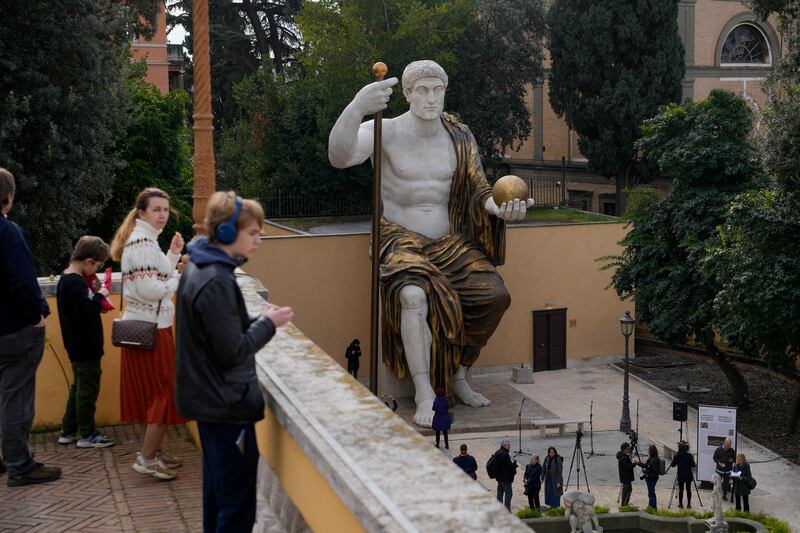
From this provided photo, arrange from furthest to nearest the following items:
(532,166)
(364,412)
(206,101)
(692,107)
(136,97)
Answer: (532,166) < (136,97) < (692,107) < (206,101) < (364,412)

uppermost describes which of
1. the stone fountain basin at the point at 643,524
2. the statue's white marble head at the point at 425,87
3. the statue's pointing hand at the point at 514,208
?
the statue's white marble head at the point at 425,87

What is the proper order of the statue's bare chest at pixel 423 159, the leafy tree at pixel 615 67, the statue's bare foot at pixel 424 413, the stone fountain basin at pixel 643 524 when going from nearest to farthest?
the stone fountain basin at pixel 643 524 < the statue's bare foot at pixel 424 413 < the statue's bare chest at pixel 423 159 < the leafy tree at pixel 615 67

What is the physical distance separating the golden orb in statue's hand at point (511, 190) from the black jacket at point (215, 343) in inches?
447

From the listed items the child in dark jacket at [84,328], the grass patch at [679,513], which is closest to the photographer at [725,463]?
the grass patch at [679,513]

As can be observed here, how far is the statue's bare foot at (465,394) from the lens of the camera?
18017mm

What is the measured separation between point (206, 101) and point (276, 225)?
1555 centimetres

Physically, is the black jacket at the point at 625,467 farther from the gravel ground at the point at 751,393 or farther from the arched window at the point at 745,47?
the arched window at the point at 745,47

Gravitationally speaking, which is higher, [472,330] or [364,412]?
[364,412]

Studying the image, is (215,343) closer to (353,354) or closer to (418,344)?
(418,344)

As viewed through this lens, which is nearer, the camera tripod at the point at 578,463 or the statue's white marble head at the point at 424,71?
the camera tripod at the point at 578,463

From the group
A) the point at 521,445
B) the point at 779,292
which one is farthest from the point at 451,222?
the point at 779,292

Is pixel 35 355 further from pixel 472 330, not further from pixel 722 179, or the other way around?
pixel 722 179

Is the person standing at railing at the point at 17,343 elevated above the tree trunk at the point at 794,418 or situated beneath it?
elevated above

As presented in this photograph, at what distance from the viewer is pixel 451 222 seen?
17.2 meters
